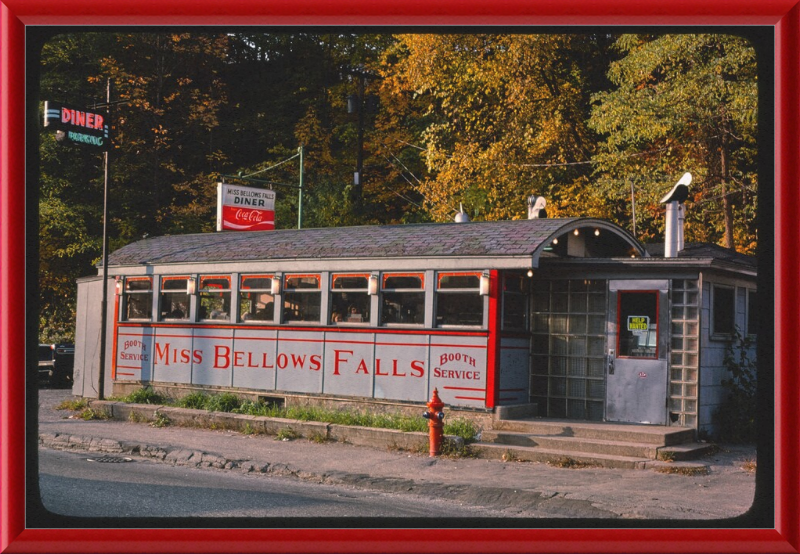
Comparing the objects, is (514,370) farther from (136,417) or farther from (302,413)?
(136,417)

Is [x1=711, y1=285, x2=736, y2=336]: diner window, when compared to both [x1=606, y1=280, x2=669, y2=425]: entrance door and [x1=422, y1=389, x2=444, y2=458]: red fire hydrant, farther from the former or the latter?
[x1=422, y1=389, x2=444, y2=458]: red fire hydrant

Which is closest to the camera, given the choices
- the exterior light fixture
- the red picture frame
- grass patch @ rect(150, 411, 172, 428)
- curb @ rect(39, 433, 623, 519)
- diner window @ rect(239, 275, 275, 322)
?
the red picture frame

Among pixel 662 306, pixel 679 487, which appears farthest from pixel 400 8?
pixel 662 306

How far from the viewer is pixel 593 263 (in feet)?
47.7

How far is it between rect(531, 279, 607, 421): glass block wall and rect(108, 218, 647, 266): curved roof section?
113cm

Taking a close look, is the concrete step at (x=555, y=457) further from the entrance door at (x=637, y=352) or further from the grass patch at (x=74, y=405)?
the grass patch at (x=74, y=405)

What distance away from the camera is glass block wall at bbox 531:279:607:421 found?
14.8m

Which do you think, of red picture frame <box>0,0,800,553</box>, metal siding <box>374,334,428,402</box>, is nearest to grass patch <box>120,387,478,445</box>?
metal siding <box>374,334,428,402</box>

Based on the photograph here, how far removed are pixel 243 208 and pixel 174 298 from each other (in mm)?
6793

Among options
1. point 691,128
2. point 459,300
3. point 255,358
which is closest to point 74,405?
point 255,358

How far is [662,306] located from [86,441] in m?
9.82

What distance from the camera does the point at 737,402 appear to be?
14.3m

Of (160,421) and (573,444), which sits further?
(160,421)

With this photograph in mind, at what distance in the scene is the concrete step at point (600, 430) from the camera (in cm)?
1275
